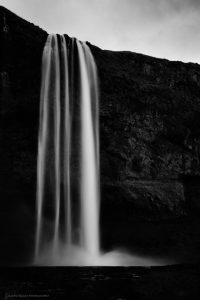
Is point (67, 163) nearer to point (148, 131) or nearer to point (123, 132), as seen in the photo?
point (123, 132)

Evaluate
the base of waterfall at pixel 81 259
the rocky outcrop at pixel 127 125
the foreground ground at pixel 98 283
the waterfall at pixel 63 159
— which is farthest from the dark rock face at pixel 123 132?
the foreground ground at pixel 98 283

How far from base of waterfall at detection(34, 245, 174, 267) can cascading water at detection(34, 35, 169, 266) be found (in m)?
0.04

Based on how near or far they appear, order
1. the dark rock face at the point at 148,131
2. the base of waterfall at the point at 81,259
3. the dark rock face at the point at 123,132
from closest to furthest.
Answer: the base of waterfall at the point at 81,259
the dark rock face at the point at 123,132
the dark rock face at the point at 148,131

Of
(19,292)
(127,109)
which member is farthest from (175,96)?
(19,292)

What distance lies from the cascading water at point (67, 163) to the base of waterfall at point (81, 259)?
4cm

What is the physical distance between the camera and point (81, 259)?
567 inches

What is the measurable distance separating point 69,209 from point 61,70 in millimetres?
5417

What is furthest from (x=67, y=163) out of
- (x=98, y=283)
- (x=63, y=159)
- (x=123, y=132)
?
(x=98, y=283)

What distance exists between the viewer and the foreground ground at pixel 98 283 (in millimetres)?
7993

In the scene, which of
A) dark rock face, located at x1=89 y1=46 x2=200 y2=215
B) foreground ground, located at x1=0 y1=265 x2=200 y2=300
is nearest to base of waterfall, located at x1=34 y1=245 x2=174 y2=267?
dark rock face, located at x1=89 y1=46 x2=200 y2=215

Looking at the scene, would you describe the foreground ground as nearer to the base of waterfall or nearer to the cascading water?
the base of waterfall

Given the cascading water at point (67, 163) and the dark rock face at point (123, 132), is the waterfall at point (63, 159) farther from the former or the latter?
the dark rock face at point (123, 132)

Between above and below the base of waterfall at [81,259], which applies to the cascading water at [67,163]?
above

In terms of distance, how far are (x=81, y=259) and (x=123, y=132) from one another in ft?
19.7
